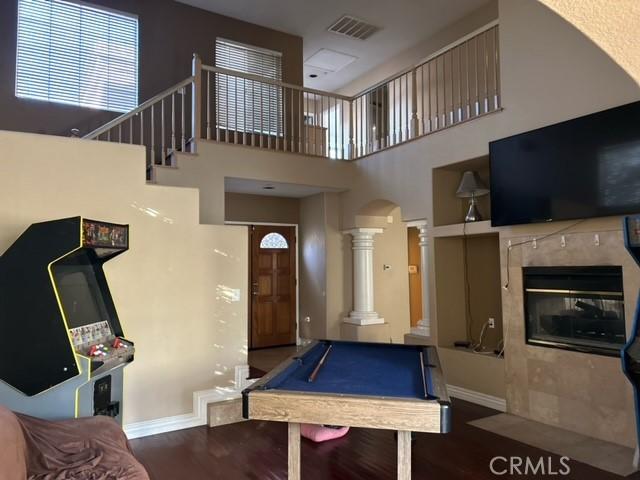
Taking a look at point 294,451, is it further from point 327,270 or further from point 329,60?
point 329,60

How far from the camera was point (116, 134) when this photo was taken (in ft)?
19.0

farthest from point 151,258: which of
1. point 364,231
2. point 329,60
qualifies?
point 329,60

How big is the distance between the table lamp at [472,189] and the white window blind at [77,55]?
4.62 metres

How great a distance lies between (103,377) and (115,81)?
466 centimetres

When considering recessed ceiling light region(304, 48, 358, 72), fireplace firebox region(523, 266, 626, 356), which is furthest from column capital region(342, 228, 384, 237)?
recessed ceiling light region(304, 48, 358, 72)

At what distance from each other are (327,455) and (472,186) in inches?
126

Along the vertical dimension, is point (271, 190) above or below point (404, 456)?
above

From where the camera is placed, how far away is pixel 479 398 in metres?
4.63

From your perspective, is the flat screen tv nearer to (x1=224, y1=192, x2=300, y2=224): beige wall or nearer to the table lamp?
the table lamp

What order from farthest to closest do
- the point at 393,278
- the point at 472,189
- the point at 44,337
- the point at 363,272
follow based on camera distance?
1. the point at 393,278
2. the point at 363,272
3. the point at 472,189
4. the point at 44,337

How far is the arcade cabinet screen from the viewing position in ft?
9.76

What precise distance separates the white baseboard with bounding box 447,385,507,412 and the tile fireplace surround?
0.11 meters

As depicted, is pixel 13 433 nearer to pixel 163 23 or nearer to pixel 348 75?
pixel 163 23

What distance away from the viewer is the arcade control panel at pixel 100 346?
270cm
